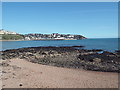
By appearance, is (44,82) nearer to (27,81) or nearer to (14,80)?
(27,81)

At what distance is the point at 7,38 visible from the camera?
128 meters

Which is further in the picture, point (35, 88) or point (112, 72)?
point (112, 72)

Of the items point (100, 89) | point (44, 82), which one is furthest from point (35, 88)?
point (100, 89)

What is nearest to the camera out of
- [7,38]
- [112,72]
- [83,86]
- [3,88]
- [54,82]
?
[3,88]

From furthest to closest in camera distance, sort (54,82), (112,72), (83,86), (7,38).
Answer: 1. (7,38)
2. (112,72)
3. (54,82)
4. (83,86)

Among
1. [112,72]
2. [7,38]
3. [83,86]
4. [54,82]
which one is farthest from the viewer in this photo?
[7,38]

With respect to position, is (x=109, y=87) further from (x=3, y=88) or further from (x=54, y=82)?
(x=3, y=88)

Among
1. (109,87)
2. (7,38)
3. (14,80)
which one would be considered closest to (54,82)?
(14,80)

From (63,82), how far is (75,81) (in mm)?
864

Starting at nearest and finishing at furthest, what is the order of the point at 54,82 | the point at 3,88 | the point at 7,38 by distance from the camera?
the point at 3,88
the point at 54,82
the point at 7,38

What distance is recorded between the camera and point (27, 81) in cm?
1009

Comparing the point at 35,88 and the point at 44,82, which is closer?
the point at 35,88

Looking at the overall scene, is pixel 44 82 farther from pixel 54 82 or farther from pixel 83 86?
pixel 83 86

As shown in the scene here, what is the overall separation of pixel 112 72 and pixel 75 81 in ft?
16.0
